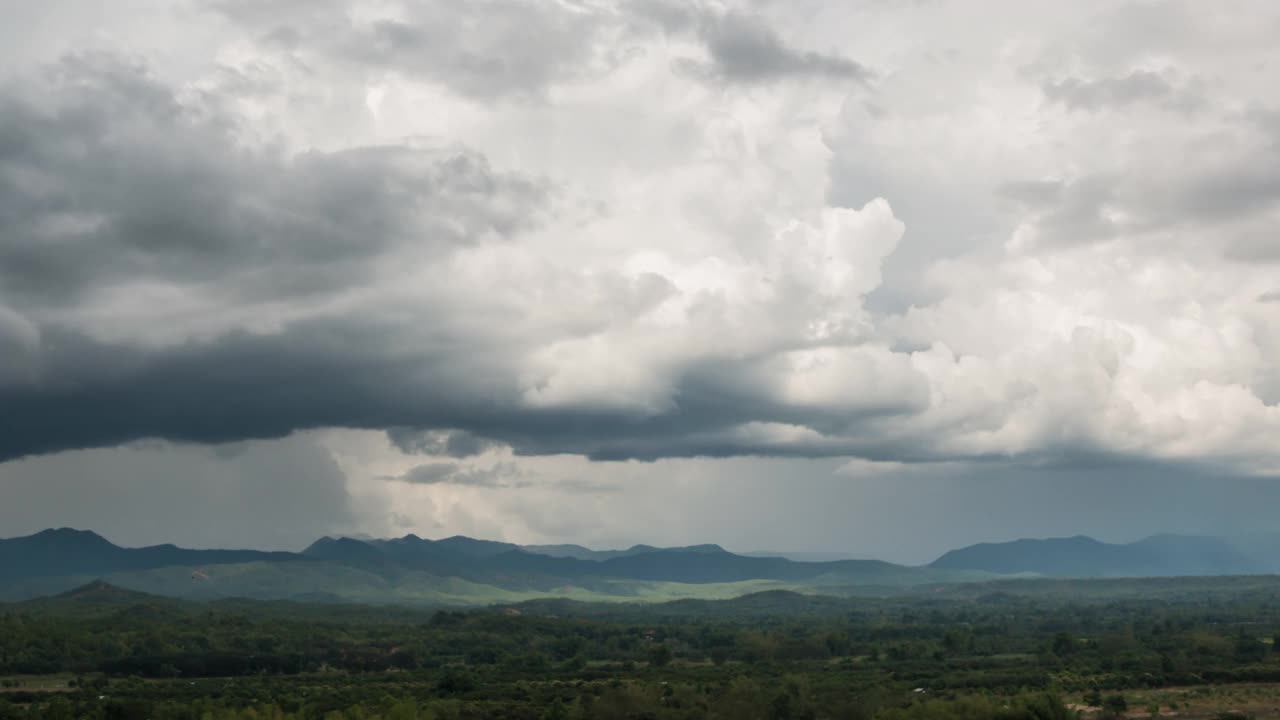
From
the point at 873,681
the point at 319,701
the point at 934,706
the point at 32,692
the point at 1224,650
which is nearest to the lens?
the point at 934,706

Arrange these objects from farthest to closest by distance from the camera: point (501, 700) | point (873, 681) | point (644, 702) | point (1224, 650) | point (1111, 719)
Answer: point (1224, 650), point (873, 681), point (501, 700), point (644, 702), point (1111, 719)

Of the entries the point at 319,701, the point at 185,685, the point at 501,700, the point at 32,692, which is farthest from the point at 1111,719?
the point at 32,692

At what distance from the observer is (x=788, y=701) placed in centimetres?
12950

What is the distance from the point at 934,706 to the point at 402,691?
260ft

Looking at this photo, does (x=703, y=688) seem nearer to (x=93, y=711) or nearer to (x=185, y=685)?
(x=93, y=711)

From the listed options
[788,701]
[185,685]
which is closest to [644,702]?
[788,701]

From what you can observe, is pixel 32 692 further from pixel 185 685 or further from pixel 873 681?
pixel 873 681

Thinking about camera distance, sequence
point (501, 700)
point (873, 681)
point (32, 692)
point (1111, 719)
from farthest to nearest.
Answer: point (32, 692) → point (873, 681) → point (501, 700) → point (1111, 719)

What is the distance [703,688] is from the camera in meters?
160

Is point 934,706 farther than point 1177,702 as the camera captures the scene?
No

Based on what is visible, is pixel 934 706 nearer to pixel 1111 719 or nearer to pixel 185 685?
pixel 1111 719

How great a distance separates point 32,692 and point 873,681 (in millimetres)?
117737

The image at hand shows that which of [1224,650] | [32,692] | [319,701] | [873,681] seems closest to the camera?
[319,701]

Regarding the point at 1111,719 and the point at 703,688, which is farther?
the point at 703,688
